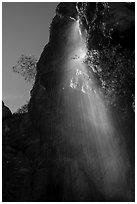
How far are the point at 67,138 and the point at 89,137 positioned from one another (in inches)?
115

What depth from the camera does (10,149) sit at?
38.6 metres

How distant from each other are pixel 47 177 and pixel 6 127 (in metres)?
9.56

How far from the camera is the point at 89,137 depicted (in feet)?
112

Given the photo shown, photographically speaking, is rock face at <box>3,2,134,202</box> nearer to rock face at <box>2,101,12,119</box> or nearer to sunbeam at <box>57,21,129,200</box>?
sunbeam at <box>57,21,129,200</box>

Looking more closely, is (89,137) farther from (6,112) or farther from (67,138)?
(6,112)

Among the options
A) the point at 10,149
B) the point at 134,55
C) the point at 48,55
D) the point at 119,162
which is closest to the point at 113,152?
the point at 119,162

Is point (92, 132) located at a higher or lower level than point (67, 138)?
higher

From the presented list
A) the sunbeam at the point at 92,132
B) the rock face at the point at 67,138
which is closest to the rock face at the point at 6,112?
the rock face at the point at 67,138

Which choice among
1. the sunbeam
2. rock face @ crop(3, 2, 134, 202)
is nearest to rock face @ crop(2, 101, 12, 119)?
rock face @ crop(3, 2, 134, 202)

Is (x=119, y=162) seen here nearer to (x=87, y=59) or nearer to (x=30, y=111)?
(x=87, y=59)

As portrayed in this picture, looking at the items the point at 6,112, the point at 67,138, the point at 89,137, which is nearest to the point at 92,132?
the point at 89,137

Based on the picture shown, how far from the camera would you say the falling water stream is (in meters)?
31.9

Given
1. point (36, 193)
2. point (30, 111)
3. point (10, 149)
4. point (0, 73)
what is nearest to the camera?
point (0, 73)

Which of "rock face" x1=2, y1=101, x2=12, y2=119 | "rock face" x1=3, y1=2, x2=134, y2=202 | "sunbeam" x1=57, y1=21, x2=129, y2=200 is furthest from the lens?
"rock face" x1=2, y1=101, x2=12, y2=119
